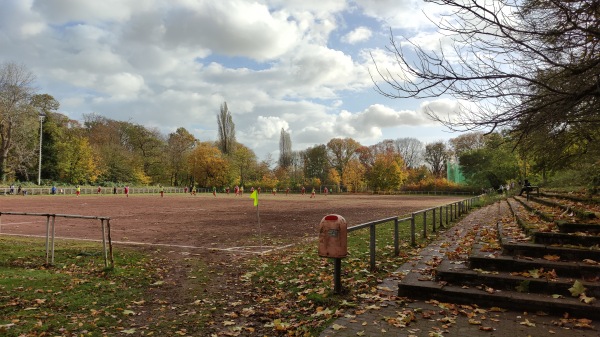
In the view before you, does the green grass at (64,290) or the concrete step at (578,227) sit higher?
the concrete step at (578,227)

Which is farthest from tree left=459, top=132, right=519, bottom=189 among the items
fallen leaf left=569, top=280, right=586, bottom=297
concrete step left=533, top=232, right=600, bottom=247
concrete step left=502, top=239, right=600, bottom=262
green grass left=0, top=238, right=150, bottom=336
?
green grass left=0, top=238, right=150, bottom=336

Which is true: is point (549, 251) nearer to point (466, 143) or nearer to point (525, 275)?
point (525, 275)

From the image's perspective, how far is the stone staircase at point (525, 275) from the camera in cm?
464

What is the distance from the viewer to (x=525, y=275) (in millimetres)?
5215

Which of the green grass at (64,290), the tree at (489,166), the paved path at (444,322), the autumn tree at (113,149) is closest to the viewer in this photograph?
the paved path at (444,322)

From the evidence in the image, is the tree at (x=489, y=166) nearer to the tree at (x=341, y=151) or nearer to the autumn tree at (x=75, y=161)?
the tree at (x=341, y=151)

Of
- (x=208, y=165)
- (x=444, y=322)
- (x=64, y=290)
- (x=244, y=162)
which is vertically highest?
(x=244, y=162)

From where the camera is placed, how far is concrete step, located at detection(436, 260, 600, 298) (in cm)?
479

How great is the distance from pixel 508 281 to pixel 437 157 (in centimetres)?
8953

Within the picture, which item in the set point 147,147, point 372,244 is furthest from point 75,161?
point 372,244

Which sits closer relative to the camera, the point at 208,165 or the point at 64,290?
the point at 64,290

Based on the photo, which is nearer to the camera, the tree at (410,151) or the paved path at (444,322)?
the paved path at (444,322)

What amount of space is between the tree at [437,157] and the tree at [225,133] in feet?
150

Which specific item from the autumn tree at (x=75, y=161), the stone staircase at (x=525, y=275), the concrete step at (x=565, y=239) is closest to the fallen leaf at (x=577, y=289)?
the stone staircase at (x=525, y=275)
